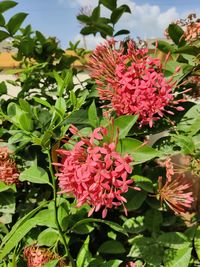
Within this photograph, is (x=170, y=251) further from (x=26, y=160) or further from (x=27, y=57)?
(x=27, y=57)

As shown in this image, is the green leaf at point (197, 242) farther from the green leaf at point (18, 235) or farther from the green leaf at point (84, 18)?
the green leaf at point (84, 18)

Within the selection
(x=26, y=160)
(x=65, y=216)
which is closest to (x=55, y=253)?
(x=65, y=216)

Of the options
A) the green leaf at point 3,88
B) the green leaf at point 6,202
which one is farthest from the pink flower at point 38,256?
the green leaf at point 3,88

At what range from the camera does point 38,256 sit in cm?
63

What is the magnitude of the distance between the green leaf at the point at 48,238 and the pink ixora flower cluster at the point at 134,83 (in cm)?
22

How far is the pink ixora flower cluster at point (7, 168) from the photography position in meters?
0.71

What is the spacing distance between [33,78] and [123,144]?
0.42m

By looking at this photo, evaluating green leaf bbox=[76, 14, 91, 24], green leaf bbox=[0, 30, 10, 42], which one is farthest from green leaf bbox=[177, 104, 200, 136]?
green leaf bbox=[0, 30, 10, 42]

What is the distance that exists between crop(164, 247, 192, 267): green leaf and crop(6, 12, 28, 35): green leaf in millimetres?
551

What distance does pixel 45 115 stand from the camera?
0.71 meters

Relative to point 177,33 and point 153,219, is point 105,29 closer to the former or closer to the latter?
point 177,33

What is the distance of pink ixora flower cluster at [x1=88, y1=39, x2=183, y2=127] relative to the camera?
1.92 ft

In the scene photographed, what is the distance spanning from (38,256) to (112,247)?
0.14 metres

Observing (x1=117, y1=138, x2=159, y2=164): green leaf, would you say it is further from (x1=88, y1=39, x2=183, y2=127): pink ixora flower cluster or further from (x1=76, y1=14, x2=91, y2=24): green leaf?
(x1=76, y1=14, x2=91, y2=24): green leaf
